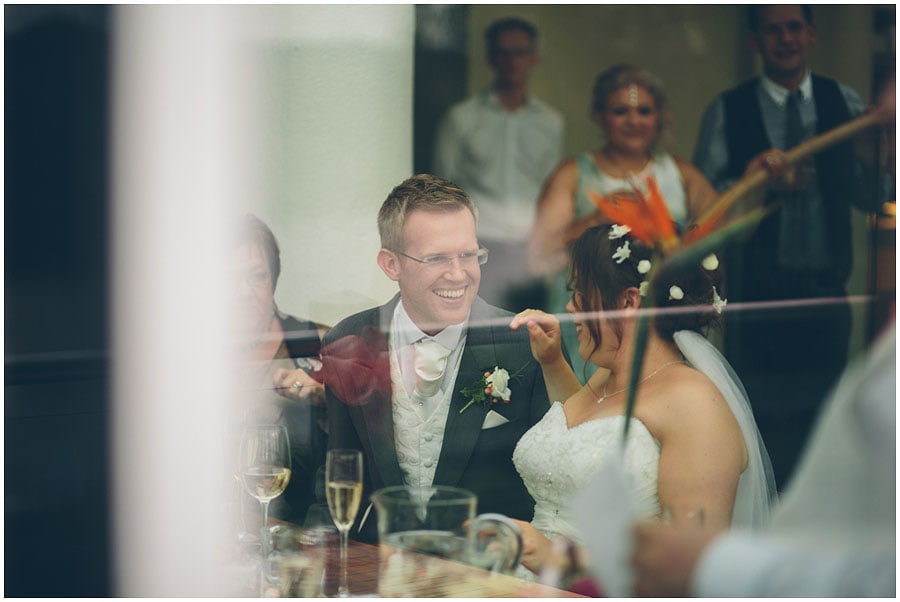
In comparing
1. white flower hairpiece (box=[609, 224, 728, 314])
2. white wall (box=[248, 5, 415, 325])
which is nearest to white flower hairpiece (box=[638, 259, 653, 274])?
white flower hairpiece (box=[609, 224, 728, 314])

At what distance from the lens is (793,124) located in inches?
99.3

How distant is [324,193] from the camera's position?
2492 mm

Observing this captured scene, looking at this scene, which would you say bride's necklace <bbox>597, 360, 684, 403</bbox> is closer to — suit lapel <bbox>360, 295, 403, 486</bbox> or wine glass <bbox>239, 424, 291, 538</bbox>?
suit lapel <bbox>360, 295, 403, 486</bbox>

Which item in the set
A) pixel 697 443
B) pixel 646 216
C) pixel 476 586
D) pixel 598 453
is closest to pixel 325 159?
pixel 646 216

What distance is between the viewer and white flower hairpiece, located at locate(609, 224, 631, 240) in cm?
199

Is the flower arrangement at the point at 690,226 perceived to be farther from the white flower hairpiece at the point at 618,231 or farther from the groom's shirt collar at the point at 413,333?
the groom's shirt collar at the point at 413,333

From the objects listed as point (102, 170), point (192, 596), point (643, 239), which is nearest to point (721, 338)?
point (643, 239)

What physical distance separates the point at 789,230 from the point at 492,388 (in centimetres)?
86

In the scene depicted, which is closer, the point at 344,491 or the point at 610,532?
the point at 610,532

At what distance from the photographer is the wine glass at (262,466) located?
167 centimetres

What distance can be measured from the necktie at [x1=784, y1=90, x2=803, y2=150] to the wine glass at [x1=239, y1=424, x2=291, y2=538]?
1436 millimetres

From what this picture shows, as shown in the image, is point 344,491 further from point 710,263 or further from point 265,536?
point 710,263

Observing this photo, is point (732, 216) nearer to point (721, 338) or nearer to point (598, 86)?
point (721, 338)

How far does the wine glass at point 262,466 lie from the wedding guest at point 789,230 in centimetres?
82
